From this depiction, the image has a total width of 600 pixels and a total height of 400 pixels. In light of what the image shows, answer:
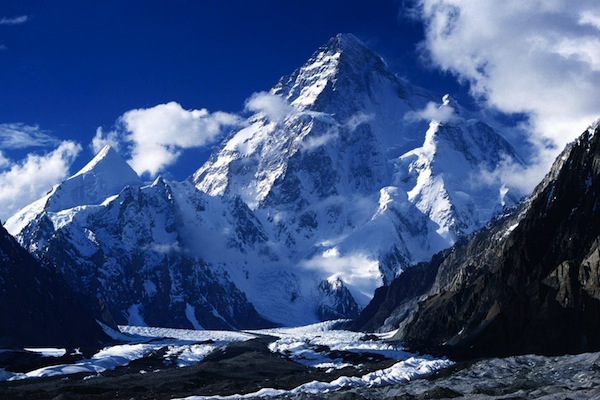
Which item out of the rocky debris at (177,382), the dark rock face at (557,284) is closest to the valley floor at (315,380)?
the rocky debris at (177,382)

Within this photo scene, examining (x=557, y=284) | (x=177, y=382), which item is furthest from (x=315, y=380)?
(x=557, y=284)

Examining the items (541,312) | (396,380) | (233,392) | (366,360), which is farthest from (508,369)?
(366,360)

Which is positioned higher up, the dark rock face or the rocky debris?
the dark rock face

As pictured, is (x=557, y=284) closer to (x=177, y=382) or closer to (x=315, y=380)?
(x=315, y=380)

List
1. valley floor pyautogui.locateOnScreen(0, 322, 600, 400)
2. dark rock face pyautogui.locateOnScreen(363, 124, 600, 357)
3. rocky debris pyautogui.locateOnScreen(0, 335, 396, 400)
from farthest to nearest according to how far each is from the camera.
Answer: dark rock face pyautogui.locateOnScreen(363, 124, 600, 357)
rocky debris pyautogui.locateOnScreen(0, 335, 396, 400)
valley floor pyautogui.locateOnScreen(0, 322, 600, 400)

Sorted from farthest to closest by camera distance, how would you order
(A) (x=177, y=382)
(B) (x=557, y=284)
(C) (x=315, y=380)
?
(B) (x=557, y=284), (A) (x=177, y=382), (C) (x=315, y=380)

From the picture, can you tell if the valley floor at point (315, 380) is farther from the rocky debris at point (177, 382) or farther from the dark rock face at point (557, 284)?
the dark rock face at point (557, 284)

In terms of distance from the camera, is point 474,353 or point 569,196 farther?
point 569,196

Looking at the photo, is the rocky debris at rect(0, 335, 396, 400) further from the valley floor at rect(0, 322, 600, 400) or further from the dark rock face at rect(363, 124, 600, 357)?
the dark rock face at rect(363, 124, 600, 357)

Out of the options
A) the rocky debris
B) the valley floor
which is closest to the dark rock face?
the valley floor

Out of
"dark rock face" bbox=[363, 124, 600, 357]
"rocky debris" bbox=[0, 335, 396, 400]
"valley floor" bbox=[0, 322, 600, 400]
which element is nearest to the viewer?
"valley floor" bbox=[0, 322, 600, 400]

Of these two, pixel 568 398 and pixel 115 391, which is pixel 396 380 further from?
pixel 568 398
